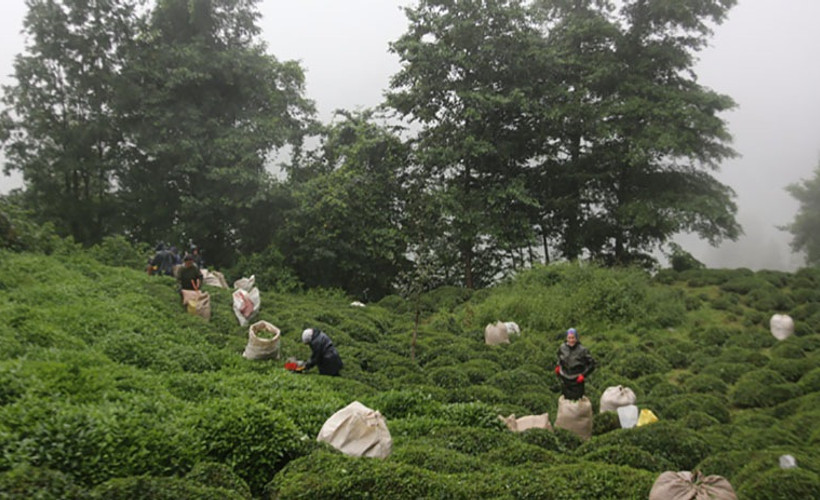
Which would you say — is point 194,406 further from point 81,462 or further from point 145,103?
point 145,103

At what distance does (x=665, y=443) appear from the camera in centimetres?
620

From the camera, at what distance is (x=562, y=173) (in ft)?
77.4

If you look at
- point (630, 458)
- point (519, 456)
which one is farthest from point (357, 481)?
point (630, 458)

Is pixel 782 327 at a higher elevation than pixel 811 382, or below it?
higher

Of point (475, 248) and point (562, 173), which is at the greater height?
point (562, 173)

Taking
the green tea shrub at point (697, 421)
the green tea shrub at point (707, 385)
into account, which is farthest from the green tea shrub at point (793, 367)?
the green tea shrub at point (697, 421)

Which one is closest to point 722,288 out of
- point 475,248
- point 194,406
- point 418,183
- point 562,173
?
point 562,173

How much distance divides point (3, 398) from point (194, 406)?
5.63 ft

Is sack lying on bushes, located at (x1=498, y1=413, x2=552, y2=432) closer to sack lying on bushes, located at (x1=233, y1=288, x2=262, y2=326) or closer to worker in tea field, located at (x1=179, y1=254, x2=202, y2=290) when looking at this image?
sack lying on bushes, located at (x1=233, y1=288, x2=262, y2=326)

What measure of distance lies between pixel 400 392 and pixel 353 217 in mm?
16306

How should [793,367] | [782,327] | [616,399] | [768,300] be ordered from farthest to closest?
[768,300] < [782,327] < [793,367] < [616,399]

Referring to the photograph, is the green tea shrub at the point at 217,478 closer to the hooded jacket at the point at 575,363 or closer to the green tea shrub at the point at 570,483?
the green tea shrub at the point at 570,483

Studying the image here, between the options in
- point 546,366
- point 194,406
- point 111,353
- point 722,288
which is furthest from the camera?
point 722,288

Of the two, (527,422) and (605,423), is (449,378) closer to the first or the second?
(527,422)
